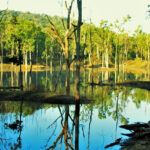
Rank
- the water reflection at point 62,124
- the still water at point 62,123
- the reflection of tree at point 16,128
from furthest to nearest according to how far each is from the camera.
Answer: the water reflection at point 62,124 → the still water at point 62,123 → the reflection of tree at point 16,128

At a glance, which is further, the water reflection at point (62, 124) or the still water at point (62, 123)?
the water reflection at point (62, 124)

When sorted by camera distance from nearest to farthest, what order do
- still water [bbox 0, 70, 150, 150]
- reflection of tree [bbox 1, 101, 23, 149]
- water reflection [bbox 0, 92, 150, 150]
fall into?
reflection of tree [bbox 1, 101, 23, 149] < still water [bbox 0, 70, 150, 150] < water reflection [bbox 0, 92, 150, 150]

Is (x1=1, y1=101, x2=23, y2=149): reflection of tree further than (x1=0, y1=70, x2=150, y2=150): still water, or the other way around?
(x1=0, y1=70, x2=150, y2=150): still water

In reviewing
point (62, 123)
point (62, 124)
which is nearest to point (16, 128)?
point (62, 124)

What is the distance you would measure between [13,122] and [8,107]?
571 cm

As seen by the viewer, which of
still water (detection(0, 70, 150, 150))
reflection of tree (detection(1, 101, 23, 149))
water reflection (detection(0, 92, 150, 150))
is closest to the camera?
reflection of tree (detection(1, 101, 23, 149))

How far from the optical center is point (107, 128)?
1587cm

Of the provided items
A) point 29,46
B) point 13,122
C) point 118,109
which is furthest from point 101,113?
point 29,46

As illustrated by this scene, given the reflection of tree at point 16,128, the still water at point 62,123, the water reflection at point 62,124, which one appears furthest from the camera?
the water reflection at point 62,124

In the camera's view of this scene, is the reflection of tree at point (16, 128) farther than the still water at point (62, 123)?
No

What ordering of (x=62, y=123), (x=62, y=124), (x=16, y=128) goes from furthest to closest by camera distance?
(x=62, y=123), (x=62, y=124), (x=16, y=128)

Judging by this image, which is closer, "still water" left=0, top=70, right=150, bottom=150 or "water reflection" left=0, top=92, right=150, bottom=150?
"still water" left=0, top=70, right=150, bottom=150

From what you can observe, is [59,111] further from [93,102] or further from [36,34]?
[36,34]

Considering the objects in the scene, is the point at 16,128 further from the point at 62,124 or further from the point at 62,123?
the point at 62,123
